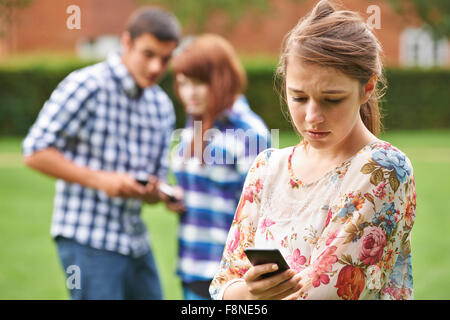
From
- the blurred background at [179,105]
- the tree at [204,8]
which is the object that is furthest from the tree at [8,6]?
the tree at [204,8]

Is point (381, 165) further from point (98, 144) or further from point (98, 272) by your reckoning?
point (98, 144)

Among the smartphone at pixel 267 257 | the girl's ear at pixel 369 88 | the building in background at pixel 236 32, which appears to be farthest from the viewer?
the building in background at pixel 236 32

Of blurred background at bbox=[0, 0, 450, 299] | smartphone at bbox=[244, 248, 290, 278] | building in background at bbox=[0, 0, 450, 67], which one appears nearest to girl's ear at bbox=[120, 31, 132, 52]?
blurred background at bbox=[0, 0, 450, 299]

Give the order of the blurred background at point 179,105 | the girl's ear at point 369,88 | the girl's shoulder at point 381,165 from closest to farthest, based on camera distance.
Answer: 1. the girl's shoulder at point 381,165
2. the girl's ear at point 369,88
3. the blurred background at point 179,105

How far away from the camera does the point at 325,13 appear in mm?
1935

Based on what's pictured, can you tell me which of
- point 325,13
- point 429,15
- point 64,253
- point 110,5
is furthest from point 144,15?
point 110,5

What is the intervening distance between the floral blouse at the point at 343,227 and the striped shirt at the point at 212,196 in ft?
4.91

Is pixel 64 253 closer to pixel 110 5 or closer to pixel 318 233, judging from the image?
pixel 318 233

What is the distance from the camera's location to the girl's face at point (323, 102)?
181 cm

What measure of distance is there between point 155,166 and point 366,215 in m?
2.45

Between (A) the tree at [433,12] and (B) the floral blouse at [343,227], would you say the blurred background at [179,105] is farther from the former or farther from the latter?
(B) the floral blouse at [343,227]

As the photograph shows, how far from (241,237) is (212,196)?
155 cm

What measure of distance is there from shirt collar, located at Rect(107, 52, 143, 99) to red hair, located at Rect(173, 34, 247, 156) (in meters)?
0.29

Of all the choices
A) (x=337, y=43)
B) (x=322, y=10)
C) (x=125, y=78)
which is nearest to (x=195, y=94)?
(x=125, y=78)
